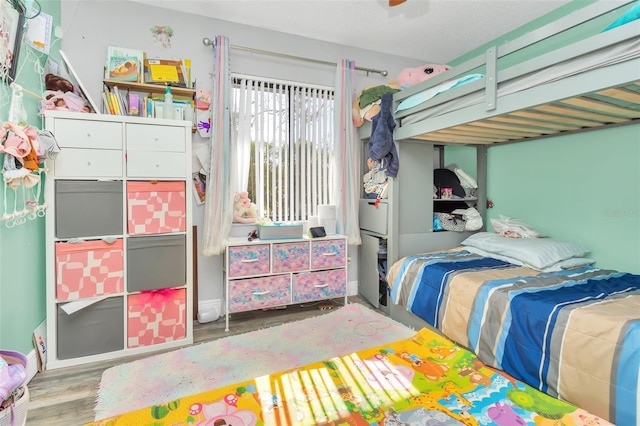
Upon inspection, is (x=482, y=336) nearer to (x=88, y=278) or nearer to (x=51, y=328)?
(x=88, y=278)

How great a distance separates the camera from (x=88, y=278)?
7.13 feet

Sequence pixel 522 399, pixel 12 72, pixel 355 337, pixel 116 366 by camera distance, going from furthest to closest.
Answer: pixel 355 337, pixel 116 366, pixel 12 72, pixel 522 399

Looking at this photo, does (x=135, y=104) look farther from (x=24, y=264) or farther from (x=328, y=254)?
(x=328, y=254)

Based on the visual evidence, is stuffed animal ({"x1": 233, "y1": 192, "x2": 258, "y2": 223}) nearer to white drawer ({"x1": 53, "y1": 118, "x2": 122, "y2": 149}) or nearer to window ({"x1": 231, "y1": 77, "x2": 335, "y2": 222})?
window ({"x1": 231, "y1": 77, "x2": 335, "y2": 222})

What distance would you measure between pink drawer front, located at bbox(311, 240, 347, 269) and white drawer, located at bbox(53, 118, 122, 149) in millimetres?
1780

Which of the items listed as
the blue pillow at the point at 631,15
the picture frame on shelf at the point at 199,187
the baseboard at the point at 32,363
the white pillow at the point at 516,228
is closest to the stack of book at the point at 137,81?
the picture frame on shelf at the point at 199,187

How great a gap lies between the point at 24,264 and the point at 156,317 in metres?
0.87

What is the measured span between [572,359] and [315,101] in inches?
115


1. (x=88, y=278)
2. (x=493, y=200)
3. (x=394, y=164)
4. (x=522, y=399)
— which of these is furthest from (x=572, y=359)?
(x=88, y=278)

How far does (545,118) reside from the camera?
84.0 inches

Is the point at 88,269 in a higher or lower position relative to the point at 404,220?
lower

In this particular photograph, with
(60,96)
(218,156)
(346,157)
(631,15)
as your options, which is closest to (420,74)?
(346,157)

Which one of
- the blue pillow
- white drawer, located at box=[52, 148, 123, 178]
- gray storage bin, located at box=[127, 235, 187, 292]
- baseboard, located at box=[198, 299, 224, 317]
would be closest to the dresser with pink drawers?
baseboard, located at box=[198, 299, 224, 317]

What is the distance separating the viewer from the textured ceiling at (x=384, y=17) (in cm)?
266
